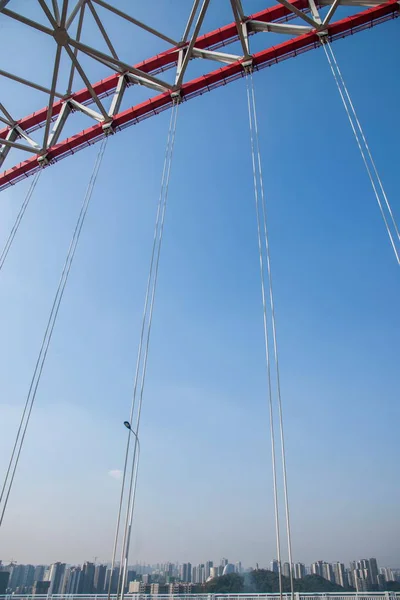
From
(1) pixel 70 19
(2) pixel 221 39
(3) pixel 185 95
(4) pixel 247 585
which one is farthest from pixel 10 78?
(4) pixel 247 585

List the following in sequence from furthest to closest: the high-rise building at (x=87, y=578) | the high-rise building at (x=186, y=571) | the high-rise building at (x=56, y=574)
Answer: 1. the high-rise building at (x=186, y=571)
2. the high-rise building at (x=56, y=574)
3. the high-rise building at (x=87, y=578)

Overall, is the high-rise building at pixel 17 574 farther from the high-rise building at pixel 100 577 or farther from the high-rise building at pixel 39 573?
the high-rise building at pixel 100 577

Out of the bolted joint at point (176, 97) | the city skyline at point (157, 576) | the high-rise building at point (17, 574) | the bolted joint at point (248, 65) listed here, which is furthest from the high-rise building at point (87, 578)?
the bolted joint at point (248, 65)

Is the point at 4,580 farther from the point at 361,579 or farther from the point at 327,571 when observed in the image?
the point at 361,579

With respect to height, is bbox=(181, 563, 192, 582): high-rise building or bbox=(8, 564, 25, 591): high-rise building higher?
bbox=(181, 563, 192, 582): high-rise building

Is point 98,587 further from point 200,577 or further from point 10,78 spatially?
point 10,78

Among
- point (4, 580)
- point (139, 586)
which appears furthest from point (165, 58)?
point (4, 580)

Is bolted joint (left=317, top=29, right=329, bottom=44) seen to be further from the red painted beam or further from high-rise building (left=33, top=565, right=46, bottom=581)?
high-rise building (left=33, top=565, right=46, bottom=581)

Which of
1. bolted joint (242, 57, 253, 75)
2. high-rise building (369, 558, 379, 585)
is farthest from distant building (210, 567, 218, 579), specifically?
bolted joint (242, 57, 253, 75)

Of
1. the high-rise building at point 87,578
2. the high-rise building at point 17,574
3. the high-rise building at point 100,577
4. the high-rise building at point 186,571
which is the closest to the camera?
the high-rise building at point 100,577

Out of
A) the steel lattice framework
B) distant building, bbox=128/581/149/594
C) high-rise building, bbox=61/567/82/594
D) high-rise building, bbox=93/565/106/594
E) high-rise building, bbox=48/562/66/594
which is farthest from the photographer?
high-rise building, bbox=48/562/66/594

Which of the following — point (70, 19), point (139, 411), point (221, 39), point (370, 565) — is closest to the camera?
point (139, 411)
